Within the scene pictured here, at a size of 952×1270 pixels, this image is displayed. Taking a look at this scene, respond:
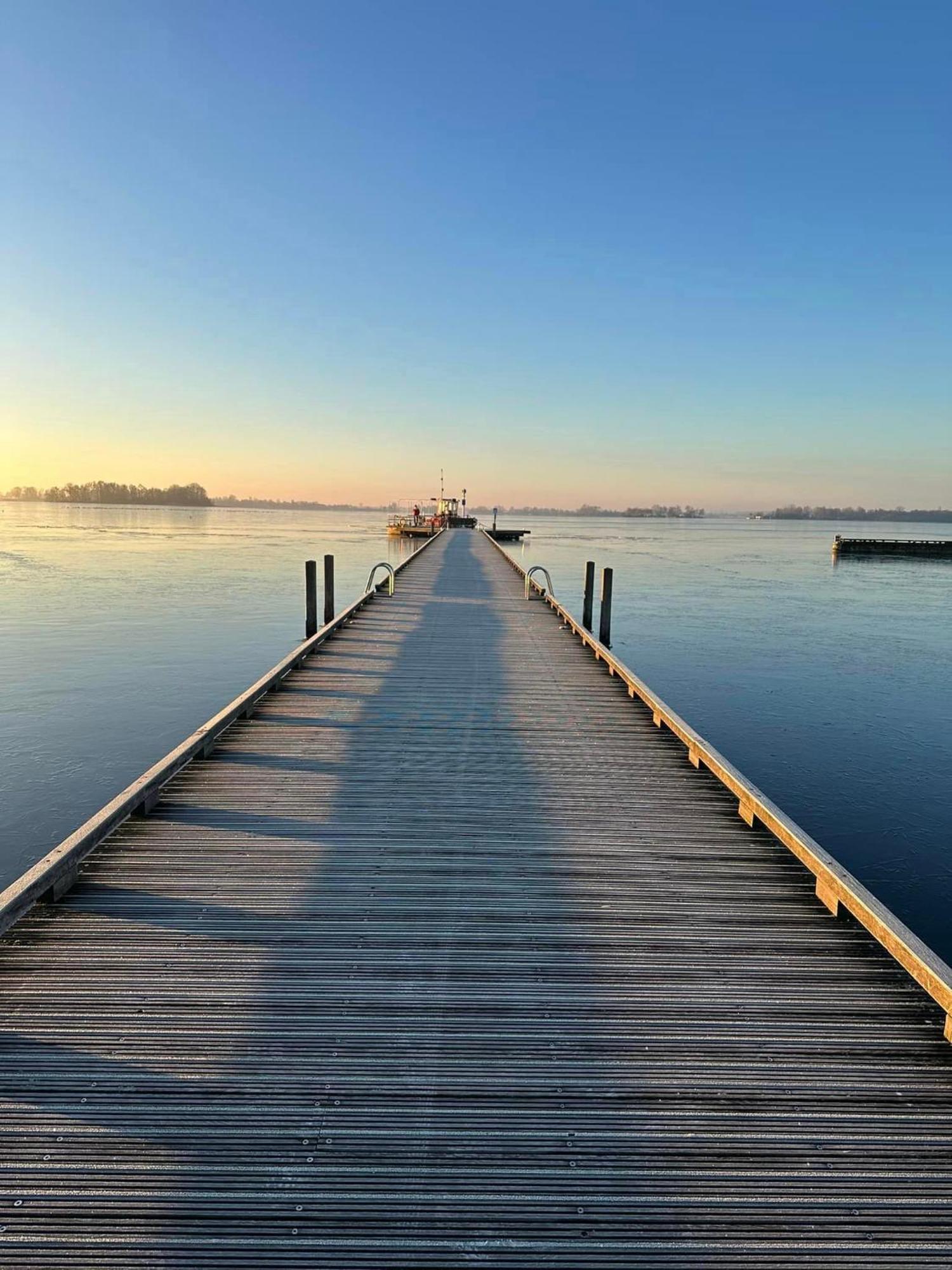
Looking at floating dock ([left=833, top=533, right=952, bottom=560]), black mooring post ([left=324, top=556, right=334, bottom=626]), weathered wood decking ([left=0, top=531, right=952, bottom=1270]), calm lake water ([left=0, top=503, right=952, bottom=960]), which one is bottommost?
calm lake water ([left=0, top=503, right=952, bottom=960])

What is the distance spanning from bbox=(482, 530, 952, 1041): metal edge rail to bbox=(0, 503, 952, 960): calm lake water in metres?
2.57

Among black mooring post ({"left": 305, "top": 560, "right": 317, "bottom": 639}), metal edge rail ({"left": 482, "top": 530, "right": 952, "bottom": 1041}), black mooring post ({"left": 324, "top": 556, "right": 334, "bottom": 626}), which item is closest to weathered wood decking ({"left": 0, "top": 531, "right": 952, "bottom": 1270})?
metal edge rail ({"left": 482, "top": 530, "right": 952, "bottom": 1041})

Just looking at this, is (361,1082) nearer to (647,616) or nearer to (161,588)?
(647,616)

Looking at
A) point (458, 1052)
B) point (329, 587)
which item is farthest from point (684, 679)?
point (458, 1052)

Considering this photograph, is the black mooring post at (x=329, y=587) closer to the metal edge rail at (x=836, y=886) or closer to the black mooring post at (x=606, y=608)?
the black mooring post at (x=606, y=608)

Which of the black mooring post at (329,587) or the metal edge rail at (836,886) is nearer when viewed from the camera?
the metal edge rail at (836,886)

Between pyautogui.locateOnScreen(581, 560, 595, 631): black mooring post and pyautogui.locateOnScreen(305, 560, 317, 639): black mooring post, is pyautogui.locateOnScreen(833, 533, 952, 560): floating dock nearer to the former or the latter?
pyautogui.locateOnScreen(581, 560, 595, 631): black mooring post

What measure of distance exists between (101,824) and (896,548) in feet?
230

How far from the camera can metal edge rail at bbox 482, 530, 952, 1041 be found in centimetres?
318

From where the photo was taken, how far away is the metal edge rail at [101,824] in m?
3.59

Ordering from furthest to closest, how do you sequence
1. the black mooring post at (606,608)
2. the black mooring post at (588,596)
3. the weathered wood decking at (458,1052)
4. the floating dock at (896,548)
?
the floating dock at (896,548) → the black mooring post at (588,596) → the black mooring post at (606,608) → the weathered wood decking at (458,1052)

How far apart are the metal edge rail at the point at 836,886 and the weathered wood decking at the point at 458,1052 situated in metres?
0.10

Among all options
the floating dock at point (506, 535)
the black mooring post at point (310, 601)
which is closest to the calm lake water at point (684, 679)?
the black mooring post at point (310, 601)

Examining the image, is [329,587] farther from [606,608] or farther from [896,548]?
[896,548]
